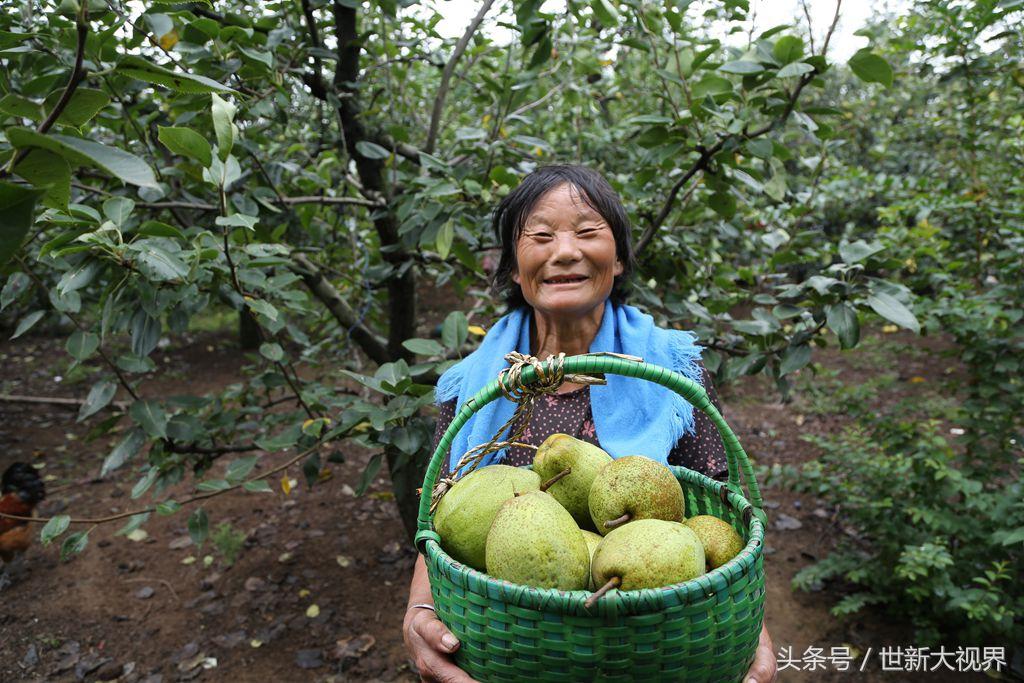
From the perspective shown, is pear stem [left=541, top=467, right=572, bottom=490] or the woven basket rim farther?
pear stem [left=541, top=467, right=572, bottom=490]

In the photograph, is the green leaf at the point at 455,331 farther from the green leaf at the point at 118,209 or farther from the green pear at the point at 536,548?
the green pear at the point at 536,548

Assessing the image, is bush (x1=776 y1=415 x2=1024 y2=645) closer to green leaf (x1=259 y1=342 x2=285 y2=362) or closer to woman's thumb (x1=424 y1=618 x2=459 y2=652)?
woman's thumb (x1=424 y1=618 x2=459 y2=652)

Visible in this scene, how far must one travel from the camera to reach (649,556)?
42.5 inches

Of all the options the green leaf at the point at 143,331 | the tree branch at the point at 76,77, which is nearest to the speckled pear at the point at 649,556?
the tree branch at the point at 76,77

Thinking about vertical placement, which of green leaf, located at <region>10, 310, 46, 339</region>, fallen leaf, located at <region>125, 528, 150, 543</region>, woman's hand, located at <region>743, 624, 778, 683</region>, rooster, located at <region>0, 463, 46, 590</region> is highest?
green leaf, located at <region>10, 310, 46, 339</region>

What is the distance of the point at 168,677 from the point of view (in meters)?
2.94

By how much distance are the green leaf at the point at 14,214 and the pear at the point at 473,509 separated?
0.80 metres

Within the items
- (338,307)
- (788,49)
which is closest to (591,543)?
(788,49)

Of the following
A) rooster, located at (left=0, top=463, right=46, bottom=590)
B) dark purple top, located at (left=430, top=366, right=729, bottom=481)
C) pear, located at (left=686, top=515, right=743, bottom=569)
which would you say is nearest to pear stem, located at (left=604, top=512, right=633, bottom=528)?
pear, located at (left=686, top=515, right=743, bottom=569)

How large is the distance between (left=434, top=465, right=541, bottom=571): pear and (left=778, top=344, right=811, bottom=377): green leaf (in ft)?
4.13

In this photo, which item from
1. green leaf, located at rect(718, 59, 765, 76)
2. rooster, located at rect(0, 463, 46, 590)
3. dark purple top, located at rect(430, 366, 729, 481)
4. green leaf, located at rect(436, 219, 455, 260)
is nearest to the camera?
dark purple top, located at rect(430, 366, 729, 481)

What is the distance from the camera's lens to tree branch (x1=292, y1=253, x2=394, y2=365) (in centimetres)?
298

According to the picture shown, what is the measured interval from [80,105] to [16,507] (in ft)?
13.2

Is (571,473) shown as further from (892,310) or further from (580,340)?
(892,310)
